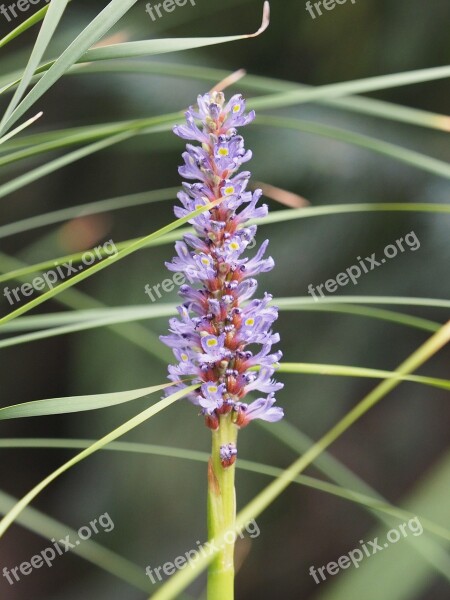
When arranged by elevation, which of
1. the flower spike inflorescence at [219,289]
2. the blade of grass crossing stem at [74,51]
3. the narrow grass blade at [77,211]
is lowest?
the flower spike inflorescence at [219,289]

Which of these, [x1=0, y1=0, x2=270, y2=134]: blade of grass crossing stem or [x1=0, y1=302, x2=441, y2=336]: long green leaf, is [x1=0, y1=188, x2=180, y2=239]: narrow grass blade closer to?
[x1=0, y1=302, x2=441, y2=336]: long green leaf

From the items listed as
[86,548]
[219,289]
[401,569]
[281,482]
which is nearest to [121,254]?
[219,289]

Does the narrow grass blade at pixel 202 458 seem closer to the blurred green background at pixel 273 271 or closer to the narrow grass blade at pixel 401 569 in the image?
the narrow grass blade at pixel 401 569

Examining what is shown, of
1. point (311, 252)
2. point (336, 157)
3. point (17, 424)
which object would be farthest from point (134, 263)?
point (17, 424)

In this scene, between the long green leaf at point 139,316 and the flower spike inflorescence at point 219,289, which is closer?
the flower spike inflorescence at point 219,289

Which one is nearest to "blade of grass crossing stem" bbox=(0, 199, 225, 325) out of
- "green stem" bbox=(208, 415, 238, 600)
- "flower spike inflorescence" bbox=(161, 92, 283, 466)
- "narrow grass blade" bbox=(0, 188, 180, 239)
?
"flower spike inflorescence" bbox=(161, 92, 283, 466)

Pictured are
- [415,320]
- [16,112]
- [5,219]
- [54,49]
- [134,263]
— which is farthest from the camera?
[5,219]

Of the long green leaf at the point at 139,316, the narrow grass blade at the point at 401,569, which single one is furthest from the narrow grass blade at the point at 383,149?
the narrow grass blade at the point at 401,569

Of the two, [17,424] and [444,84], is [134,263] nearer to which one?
[17,424]
